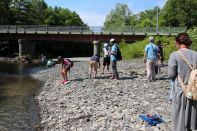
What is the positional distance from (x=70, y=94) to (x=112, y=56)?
10.1 feet

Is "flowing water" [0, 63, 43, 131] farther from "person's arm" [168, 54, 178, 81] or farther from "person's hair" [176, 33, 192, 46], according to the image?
"person's hair" [176, 33, 192, 46]

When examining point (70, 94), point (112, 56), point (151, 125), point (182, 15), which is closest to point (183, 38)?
point (151, 125)

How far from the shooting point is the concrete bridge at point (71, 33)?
67.1 metres

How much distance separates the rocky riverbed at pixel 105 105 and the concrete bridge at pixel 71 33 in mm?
44850

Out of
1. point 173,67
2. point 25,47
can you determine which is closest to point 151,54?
point 173,67

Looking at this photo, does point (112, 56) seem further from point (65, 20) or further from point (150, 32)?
point (65, 20)

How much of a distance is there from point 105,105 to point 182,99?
24.1ft

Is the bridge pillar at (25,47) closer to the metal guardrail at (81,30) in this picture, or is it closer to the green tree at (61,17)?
the metal guardrail at (81,30)

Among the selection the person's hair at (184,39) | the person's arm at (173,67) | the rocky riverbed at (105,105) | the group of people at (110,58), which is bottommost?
the rocky riverbed at (105,105)

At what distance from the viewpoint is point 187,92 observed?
720 cm

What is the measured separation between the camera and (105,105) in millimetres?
14578

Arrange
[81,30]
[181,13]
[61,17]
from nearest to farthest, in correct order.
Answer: [81,30], [181,13], [61,17]

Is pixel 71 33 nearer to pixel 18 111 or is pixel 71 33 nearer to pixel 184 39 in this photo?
pixel 18 111

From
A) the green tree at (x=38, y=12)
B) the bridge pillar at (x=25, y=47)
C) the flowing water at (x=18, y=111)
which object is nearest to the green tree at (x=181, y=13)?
the green tree at (x=38, y=12)
